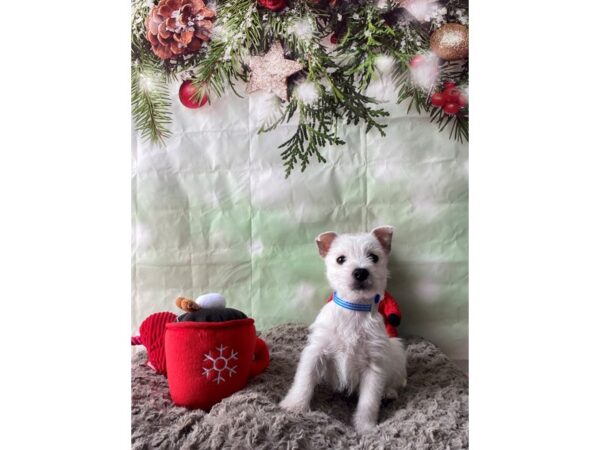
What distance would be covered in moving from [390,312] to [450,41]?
769 millimetres

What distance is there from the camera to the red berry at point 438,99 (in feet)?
4.34

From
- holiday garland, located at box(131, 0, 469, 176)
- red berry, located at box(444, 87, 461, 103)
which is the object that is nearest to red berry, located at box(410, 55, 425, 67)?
holiday garland, located at box(131, 0, 469, 176)

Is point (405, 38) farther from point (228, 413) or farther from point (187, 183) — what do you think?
point (228, 413)

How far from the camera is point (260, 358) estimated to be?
1.34 meters

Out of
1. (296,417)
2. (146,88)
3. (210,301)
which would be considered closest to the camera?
(296,417)

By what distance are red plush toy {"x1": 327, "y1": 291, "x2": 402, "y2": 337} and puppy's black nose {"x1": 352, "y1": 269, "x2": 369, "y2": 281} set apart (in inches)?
7.5

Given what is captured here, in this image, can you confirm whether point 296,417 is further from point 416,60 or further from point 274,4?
point 274,4

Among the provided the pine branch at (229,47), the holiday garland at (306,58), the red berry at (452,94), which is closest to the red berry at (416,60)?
the holiday garland at (306,58)

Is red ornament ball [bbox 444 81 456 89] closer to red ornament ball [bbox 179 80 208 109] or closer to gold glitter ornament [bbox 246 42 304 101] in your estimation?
gold glitter ornament [bbox 246 42 304 101]

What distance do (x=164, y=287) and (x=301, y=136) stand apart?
60cm

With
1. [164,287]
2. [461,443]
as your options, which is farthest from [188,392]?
[461,443]

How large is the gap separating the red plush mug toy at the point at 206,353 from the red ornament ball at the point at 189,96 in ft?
1.83

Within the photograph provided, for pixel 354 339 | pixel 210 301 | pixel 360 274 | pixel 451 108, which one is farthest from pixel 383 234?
pixel 210 301

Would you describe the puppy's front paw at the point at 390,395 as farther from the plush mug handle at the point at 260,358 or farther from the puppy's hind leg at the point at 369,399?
the plush mug handle at the point at 260,358
